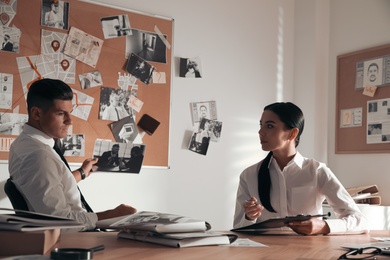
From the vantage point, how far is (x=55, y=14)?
341 cm

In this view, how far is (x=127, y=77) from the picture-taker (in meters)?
3.72

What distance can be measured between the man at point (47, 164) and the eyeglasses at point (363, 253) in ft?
3.49

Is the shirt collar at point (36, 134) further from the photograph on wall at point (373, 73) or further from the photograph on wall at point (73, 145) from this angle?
the photograph on wall at point (373, 73)

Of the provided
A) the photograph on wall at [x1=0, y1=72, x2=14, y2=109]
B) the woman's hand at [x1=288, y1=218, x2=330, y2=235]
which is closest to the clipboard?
the woman's hand at [x1=288, y1=218, x2=330, y2=235]

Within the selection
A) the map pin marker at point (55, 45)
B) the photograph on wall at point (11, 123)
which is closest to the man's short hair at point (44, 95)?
the photograph on wall at point (11, 123)

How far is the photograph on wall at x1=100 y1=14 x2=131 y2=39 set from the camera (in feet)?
11.9

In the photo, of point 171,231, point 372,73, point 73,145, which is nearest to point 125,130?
point 73,145

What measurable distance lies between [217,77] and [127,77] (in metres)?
0.79

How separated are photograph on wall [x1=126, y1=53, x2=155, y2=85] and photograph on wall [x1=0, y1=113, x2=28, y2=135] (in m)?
0.83

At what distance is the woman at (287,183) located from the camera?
2.50 m

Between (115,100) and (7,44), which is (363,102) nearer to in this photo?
(115,100)

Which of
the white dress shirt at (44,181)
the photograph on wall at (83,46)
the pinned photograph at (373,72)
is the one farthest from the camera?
the pinned photograph at (373,72)

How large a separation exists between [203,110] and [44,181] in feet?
6.69

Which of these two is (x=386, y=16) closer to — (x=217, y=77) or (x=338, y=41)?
(x=338, y=41)
